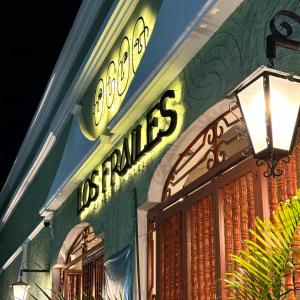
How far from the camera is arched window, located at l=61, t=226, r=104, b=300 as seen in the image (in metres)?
8.04

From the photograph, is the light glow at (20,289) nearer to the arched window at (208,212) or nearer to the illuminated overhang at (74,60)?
the illuminated overhang at (74,60)

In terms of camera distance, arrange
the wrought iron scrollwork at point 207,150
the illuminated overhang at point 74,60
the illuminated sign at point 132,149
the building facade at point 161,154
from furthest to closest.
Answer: the illuminated overhang at point 74,60 → the illuminated sign at point 132,149 → the wrought iron scrollwork at point 207,150 → the building facade at point 161,154

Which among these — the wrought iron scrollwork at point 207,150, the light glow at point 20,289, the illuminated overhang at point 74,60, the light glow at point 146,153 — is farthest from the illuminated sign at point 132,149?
the light glow at point 20,289

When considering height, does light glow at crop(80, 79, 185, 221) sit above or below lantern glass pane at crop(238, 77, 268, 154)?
above

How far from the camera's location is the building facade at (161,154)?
14.7ft

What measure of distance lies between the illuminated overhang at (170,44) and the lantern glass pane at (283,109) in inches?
58.2

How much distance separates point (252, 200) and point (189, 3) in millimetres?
1712

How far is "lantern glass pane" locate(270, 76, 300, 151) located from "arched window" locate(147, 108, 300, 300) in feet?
2.51

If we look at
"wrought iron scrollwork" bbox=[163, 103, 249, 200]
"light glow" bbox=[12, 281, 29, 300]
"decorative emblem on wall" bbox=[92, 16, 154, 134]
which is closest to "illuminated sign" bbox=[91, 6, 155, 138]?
"decorative emblem on wall" bbox=[92, 16, 154, 134]

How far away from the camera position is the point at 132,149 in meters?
6.58

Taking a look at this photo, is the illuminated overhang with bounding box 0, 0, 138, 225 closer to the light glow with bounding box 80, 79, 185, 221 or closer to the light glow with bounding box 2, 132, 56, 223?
the light glow with bounding box 2, 132, 56, 223

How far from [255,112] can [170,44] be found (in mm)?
2246

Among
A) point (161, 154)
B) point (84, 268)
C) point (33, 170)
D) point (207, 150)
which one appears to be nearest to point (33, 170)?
point (33, 170)

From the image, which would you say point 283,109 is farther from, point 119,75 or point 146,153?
point 119,75
